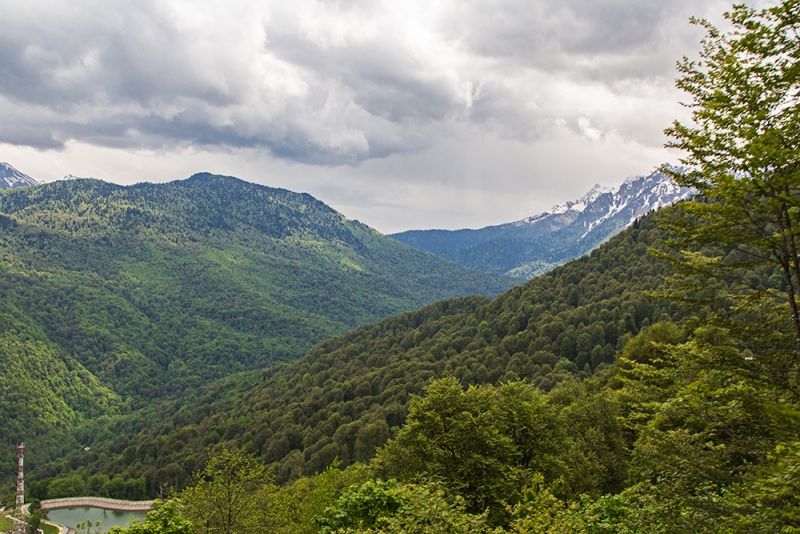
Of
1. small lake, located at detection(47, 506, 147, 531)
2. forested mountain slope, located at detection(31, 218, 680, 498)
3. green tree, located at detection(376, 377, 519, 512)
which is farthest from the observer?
small lake, located at detection(47, 506, 147, 531)

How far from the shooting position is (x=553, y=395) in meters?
69.1

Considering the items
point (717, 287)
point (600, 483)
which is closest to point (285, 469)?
point (600, 483)

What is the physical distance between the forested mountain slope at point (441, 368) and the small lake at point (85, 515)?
12.9 m

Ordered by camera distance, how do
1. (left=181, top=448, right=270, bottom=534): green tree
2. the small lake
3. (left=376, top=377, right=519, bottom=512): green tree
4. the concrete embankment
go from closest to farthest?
1. (left=181, top=448, right=270, bottom=534): green tree
2. (left=376, top=377, right=519, bottom=512): green tree
3. the small lake
4. the concrete embankment

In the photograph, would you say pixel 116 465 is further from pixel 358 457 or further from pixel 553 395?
pixel 553 395

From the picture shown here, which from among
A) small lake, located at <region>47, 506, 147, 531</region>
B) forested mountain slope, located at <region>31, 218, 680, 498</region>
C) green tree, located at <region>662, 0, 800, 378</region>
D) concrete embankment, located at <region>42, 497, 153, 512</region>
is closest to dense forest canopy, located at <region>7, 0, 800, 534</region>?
green tree, located at <region>662, 0, 800, 378</region>

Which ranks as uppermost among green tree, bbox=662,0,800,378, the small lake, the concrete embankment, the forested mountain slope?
green tree, bbox=662,0,800,378

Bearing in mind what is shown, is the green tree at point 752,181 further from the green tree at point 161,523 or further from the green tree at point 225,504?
the green tree at point 225,504

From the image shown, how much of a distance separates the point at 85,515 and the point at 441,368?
327 feet

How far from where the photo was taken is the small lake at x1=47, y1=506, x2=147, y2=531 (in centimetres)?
12344

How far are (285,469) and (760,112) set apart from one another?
384 ft

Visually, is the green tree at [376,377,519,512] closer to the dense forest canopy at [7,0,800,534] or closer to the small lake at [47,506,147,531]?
the dense forest canopy at [7,0,800,534]

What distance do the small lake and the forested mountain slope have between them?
12.9m

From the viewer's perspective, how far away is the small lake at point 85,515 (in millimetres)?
123438
